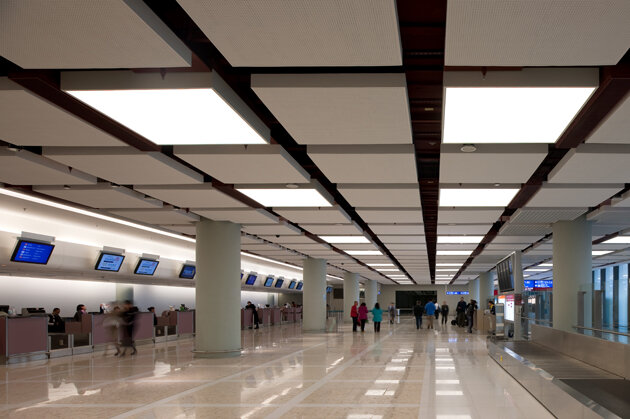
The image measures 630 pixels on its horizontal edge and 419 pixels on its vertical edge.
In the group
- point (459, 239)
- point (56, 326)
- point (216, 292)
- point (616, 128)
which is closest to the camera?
point (616, 128)

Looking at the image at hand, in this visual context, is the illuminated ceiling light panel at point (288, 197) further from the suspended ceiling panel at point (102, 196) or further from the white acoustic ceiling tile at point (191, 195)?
the suspended ceiling panel at point (102, 196)

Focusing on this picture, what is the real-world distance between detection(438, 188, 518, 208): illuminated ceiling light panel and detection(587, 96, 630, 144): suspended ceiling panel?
4.51 meters

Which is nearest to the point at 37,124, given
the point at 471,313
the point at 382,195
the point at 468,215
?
the point at 382,195

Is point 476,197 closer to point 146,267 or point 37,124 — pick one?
point 37,124

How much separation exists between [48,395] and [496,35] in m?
10.5

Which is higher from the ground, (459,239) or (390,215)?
(390,215)

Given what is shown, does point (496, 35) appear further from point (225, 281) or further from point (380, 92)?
point (225, 281)

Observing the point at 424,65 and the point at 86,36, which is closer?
the point at 86,36

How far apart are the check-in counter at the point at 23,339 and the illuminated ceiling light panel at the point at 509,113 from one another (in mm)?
14578

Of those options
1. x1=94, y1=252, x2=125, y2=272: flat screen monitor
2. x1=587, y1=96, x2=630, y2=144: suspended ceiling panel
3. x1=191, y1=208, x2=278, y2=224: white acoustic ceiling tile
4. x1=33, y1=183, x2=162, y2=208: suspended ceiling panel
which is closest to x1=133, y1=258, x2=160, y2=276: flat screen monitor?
x1=94, y1=252, x2=125, y2=272: flat screen monitor

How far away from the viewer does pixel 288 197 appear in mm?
14961

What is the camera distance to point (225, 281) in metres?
19.5

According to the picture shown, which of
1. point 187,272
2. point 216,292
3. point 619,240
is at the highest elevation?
point 619,240

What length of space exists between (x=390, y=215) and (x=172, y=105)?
Result: 11.1 m
